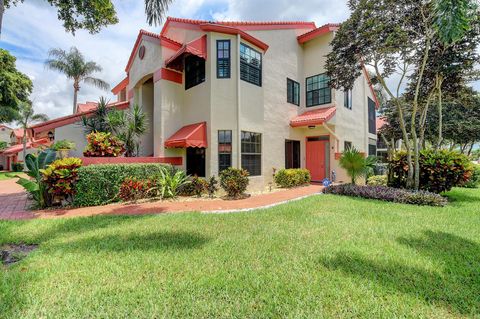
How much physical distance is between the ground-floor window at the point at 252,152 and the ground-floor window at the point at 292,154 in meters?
3.04

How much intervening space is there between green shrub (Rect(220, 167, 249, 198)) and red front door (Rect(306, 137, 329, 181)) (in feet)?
25.1

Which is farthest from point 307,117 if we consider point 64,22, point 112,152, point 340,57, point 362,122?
point 64,22

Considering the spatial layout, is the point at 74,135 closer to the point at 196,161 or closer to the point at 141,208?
the point at 196,161

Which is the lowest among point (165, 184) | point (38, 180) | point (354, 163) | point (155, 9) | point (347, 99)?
point (165, 184)

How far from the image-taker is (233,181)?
37.2ft

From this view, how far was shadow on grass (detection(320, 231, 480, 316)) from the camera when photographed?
11.1 feet

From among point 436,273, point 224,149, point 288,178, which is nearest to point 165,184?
point 224,149

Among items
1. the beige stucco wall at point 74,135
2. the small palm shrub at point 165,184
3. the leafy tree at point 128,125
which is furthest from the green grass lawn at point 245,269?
the beige stucco wall at point 74,135

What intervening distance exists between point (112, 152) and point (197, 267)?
9.38m

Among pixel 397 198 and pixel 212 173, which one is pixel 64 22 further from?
pixel 397 198

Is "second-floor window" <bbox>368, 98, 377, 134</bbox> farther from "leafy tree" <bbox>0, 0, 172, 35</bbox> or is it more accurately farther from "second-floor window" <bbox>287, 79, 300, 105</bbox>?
"leafy tree" <bbox>0, 0, 172, 35</bbox>

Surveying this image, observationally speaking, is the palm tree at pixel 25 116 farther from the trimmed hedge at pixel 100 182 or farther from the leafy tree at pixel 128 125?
the trimmed hedge at pixel 100 182

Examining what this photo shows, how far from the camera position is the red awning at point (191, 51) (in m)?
11.7

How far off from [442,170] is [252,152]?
29.9 feet
